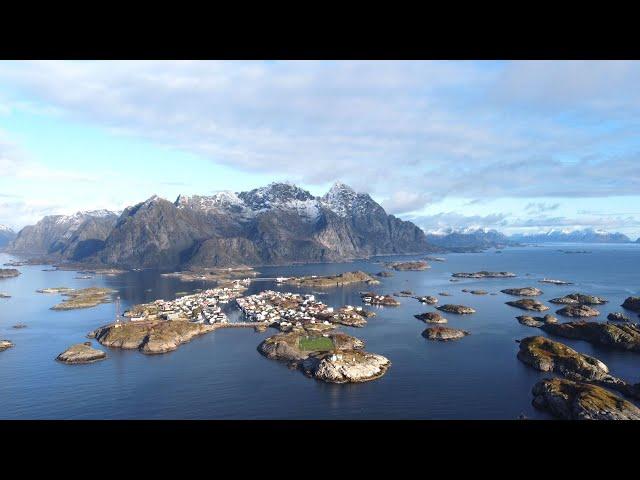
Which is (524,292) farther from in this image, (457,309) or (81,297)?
(81,297)

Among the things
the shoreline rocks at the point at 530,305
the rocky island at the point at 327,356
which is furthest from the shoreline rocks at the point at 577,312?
the rocky island at the point at 327,356

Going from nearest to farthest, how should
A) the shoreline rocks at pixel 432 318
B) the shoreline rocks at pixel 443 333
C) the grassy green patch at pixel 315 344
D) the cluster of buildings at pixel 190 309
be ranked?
the grassy green patch at pixel 315 344 < the shoreline rocks at pixel 443 333 < the shoreline rocks at pixel 432 318 < the cluster of buildings at pixel 190 309

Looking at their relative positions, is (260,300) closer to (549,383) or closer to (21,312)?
(21,312)

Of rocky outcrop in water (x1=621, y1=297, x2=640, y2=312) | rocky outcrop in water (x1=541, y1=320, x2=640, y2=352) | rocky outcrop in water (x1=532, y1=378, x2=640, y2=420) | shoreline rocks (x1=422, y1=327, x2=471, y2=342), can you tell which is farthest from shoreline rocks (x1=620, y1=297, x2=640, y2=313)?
rocky outcrop in water (x1=532, y1=378, x2=640, y2=420)

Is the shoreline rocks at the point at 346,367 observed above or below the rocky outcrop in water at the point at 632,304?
below

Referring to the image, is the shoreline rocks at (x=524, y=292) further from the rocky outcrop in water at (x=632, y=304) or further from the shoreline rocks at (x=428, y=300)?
the shoreline rocks at (x=428, y=300)

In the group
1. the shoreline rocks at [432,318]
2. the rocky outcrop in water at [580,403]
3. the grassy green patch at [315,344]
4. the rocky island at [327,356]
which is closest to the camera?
the rocky outcrop in water at [580,403]
